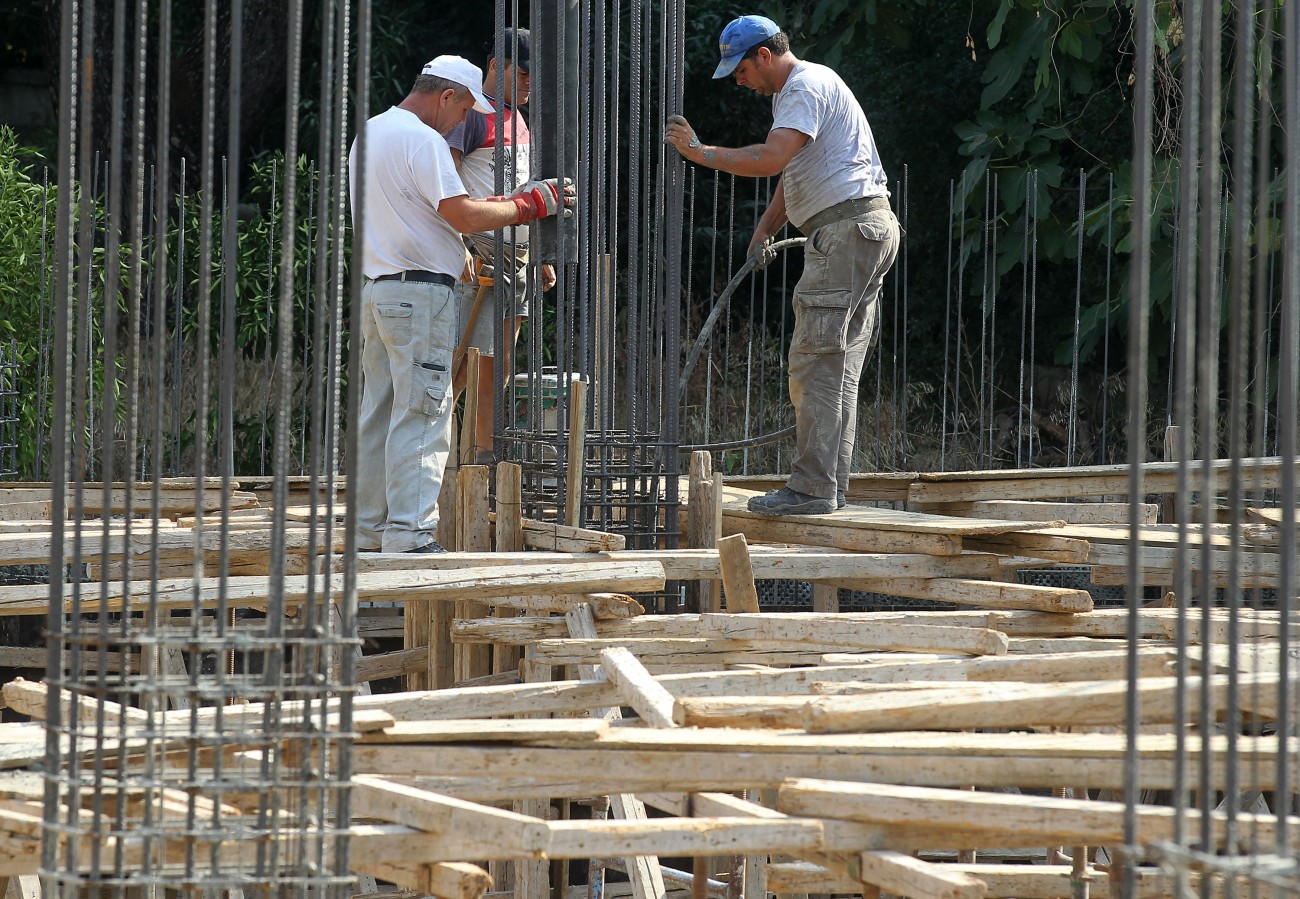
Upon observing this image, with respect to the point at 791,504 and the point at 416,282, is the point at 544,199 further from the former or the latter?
the point at 791,504

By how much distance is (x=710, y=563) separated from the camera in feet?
17.6

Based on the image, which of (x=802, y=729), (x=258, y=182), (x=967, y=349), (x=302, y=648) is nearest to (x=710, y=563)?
(x=802, y=729)

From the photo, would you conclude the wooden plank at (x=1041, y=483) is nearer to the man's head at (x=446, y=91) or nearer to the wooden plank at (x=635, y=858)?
the man's head at (x=446, y=91)

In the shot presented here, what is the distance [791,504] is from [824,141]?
133cm

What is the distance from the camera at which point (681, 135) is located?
604 centimetres

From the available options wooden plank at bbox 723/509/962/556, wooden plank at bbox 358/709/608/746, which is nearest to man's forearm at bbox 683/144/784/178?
wooden plank at bbox 723/509/962/556

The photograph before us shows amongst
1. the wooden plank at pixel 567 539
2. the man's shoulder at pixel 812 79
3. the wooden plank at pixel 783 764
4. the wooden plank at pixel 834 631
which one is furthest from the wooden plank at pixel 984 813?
the man's shoulder at pixel 812 79

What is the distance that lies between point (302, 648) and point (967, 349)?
9.39m

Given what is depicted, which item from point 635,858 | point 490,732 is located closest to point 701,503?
point 635,858

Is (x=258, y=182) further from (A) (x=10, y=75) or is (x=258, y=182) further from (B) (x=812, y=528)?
(B) (x=812, y=528)

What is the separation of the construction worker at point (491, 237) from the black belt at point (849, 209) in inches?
43.5

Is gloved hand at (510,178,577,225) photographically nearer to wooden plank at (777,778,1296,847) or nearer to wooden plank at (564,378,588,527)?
wooden plank at (564,378,588,527)

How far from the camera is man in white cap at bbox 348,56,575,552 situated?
219 inches

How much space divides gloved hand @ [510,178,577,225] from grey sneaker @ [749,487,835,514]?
50.6 inches
